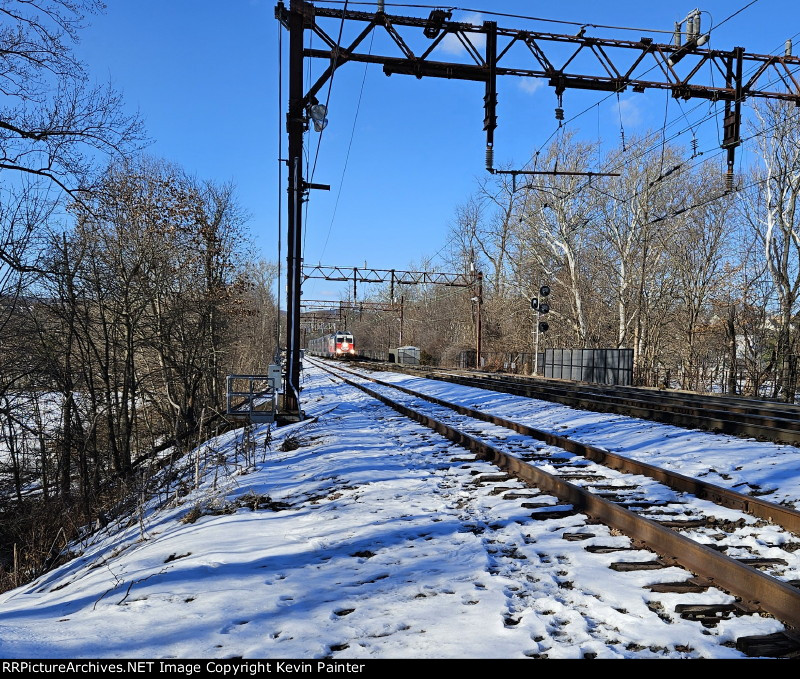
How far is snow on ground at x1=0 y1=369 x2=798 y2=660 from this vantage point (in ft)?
9.86

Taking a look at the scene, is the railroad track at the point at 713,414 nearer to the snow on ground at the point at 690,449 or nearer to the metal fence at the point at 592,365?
the snow on ground at the point at 690,449

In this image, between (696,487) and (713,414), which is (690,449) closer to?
(696,487)

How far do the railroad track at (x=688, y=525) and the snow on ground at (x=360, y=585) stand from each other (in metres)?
0.13

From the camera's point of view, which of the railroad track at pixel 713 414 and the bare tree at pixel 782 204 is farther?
the bare tree at pixel 782 204

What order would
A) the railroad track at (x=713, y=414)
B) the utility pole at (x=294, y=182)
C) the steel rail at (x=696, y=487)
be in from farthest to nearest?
the utility pole at (x=294, y=182) < the railroad track at (x=713, y=414) < the steel rail at (x=696, y=487)

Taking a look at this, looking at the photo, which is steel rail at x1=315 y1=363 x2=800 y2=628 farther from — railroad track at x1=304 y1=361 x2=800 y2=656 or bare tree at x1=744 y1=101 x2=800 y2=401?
bare tree at x1=744 y1=101 x2=800 y2=401

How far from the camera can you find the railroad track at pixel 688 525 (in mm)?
3227

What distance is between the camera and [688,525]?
4797 mm

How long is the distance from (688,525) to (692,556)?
1032mm

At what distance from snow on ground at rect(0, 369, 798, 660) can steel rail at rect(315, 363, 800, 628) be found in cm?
14

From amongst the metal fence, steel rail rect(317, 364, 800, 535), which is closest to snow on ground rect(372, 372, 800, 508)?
steel rail rect(317, 364, 800, 535)

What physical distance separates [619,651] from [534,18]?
16.5m

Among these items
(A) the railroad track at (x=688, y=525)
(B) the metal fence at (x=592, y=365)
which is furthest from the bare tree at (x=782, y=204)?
(A) the railroad track at (x=688, y=525)
